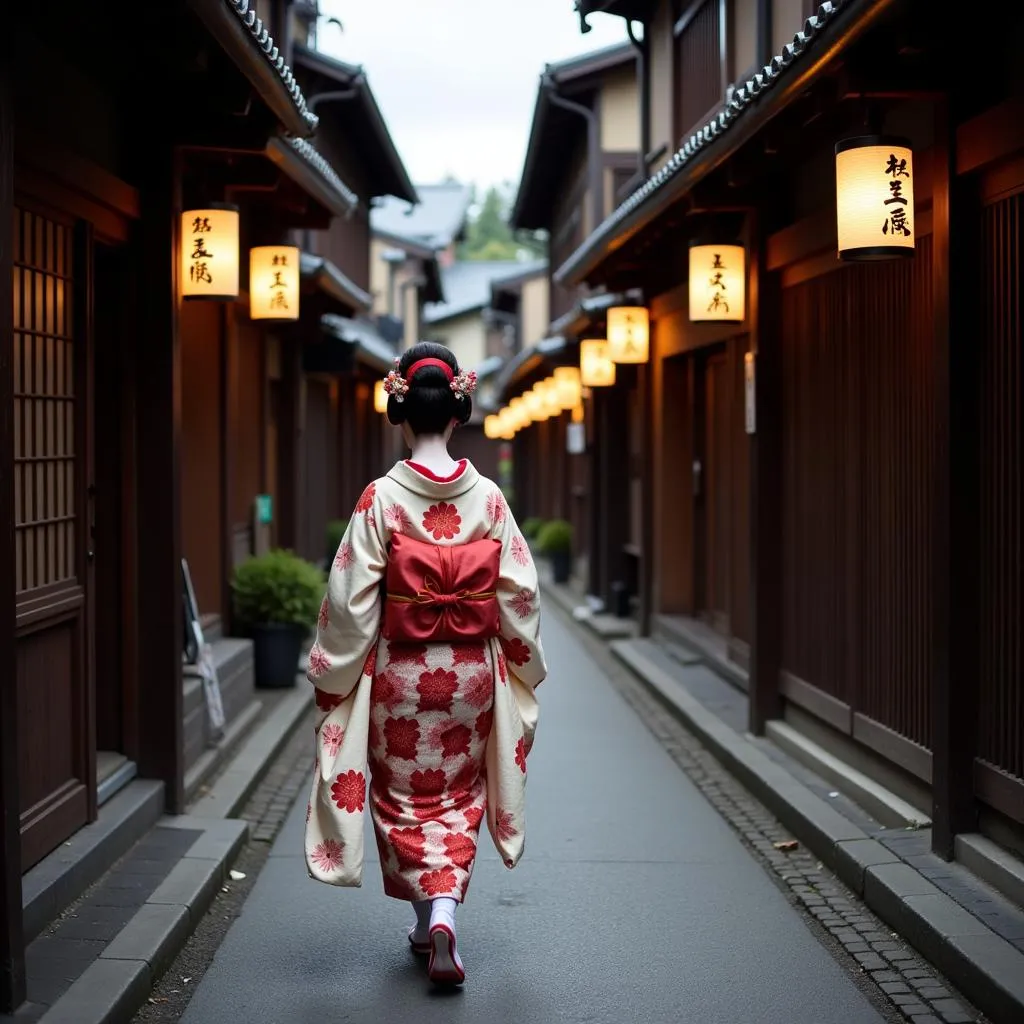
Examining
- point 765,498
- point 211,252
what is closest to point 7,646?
point 211,252

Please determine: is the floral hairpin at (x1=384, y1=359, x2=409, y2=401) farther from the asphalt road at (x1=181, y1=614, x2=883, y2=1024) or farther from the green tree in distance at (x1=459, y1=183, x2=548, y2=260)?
the green tree in distance at (x1=459, y1=183, x2=548, y2=260)

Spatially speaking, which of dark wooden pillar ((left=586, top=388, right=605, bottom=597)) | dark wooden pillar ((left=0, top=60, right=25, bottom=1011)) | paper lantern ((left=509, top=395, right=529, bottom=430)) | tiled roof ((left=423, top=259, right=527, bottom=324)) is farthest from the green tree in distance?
dark wooden pillar ((left=0, top=60, right=25, bottom=1011))

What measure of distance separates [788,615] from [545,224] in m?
24.2

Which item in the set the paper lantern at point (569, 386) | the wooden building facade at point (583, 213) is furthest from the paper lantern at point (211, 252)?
the paper lantern at point (569, 386)

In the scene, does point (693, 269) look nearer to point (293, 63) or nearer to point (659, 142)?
point (659, 142)

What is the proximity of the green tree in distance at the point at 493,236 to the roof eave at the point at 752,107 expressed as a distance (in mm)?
63861

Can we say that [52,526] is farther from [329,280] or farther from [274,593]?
[329,280]

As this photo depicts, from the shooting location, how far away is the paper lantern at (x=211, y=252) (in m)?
9.02

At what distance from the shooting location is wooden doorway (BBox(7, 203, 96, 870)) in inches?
240

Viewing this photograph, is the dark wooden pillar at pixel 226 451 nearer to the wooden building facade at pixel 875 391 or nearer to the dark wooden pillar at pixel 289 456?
the wooden building facade at pixel 875 391

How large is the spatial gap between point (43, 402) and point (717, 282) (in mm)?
5486

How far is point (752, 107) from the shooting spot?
770cm

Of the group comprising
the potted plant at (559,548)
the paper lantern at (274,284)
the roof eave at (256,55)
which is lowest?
the potted plant at (559,548)

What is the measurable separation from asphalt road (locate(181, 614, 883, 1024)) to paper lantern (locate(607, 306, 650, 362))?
7.69m
